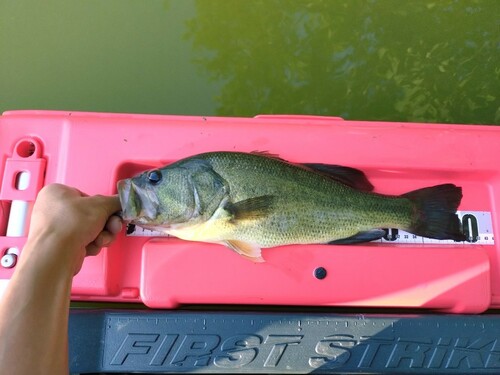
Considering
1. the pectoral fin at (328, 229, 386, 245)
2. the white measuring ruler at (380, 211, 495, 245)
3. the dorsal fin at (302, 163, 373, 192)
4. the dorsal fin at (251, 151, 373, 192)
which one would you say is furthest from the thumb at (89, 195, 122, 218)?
the white measuring ruler at (380, 211, 495, 245)

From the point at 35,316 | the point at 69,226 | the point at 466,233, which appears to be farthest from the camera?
the point at 466,233

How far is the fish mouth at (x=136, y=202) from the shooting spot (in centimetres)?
203

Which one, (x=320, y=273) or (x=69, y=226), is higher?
(x=69, y=226)

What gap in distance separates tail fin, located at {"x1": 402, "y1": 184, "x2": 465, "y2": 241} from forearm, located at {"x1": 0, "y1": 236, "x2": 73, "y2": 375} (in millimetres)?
1693

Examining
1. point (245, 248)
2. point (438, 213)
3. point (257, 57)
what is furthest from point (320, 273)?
point (257, 57)

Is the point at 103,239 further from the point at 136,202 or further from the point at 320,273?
the point at 320,273

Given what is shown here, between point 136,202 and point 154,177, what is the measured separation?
5.8 inches

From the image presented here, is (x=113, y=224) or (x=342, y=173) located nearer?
(x=113, y=224)

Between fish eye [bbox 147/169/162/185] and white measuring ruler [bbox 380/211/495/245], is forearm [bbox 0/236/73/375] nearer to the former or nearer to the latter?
fish eye [bbox 147/169/162/185]

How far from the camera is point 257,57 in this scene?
3357mm

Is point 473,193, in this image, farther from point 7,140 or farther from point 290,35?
point 7,140

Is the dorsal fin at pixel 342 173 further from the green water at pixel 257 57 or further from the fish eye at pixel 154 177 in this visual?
the green water at pixel 257 57

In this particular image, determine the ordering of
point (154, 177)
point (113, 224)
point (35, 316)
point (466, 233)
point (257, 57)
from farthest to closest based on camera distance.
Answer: point (257, 57) → point (466, 233) → point (154, 177) → point (113, 224) → point (35, 316)

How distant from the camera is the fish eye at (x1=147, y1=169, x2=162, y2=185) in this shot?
6.88ft
